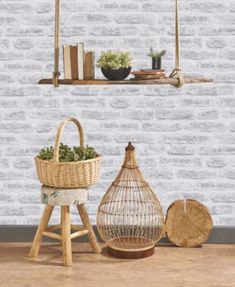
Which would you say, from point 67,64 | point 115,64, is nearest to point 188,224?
point 115,64

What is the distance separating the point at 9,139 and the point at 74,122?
0.51 m

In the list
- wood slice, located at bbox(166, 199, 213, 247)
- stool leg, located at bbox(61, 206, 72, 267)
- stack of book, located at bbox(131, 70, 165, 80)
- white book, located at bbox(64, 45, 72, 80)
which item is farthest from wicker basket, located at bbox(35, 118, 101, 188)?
wood slice, located at bbox(166, 199, 213, 247)

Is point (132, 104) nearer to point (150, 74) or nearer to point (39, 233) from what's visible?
point (150, 74)

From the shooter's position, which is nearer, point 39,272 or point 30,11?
point 39,272

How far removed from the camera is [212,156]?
3.82 meters

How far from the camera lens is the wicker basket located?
335cm

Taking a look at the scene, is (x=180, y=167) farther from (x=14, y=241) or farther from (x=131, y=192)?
(x=14, y=241)

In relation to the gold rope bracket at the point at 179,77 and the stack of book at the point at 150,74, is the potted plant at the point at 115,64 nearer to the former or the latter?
the stack of book at the point at 150,74

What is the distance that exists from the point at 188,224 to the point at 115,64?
3.79ft

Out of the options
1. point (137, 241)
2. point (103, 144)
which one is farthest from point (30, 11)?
point (137, 241)

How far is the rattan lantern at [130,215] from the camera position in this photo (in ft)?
11.9

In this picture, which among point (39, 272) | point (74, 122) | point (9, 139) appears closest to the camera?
point (39, 272)

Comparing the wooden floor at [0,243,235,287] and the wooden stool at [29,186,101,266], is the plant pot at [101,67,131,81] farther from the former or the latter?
the wooden floor at [0,243,235,287]

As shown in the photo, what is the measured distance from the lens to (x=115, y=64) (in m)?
3.22
